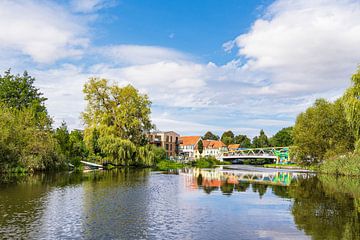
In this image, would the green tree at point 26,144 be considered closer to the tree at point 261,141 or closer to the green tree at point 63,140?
the green tree at point 63,140

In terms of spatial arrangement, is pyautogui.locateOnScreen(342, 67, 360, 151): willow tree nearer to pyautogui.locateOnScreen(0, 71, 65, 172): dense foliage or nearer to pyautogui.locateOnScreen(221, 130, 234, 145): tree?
pyautogui.locateOnScreen(0, 71, 65, 172): dense foliage

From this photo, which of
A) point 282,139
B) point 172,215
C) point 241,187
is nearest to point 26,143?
point 241,187

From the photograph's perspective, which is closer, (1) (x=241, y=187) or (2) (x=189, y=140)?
(1) (x=241, y=187)

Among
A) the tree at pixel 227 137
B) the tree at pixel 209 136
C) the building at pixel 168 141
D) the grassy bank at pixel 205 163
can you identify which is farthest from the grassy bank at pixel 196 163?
the tree at pixel 209 136

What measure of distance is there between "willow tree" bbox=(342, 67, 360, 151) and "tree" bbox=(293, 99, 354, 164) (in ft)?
28.1

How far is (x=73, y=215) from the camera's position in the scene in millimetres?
17688

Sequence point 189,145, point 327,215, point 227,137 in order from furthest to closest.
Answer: point 227,137
point 189,145
point 327,215

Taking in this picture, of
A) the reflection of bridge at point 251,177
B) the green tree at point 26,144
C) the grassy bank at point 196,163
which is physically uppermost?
the green tree at point 26,144

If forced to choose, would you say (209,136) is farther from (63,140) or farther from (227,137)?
(63,140)

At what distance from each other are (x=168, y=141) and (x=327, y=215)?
96.0m

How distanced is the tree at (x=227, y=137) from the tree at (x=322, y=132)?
107384mm

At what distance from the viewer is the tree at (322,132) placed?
4966cm

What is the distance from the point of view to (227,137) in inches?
6486

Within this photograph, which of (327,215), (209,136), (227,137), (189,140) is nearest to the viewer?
(327,215)
